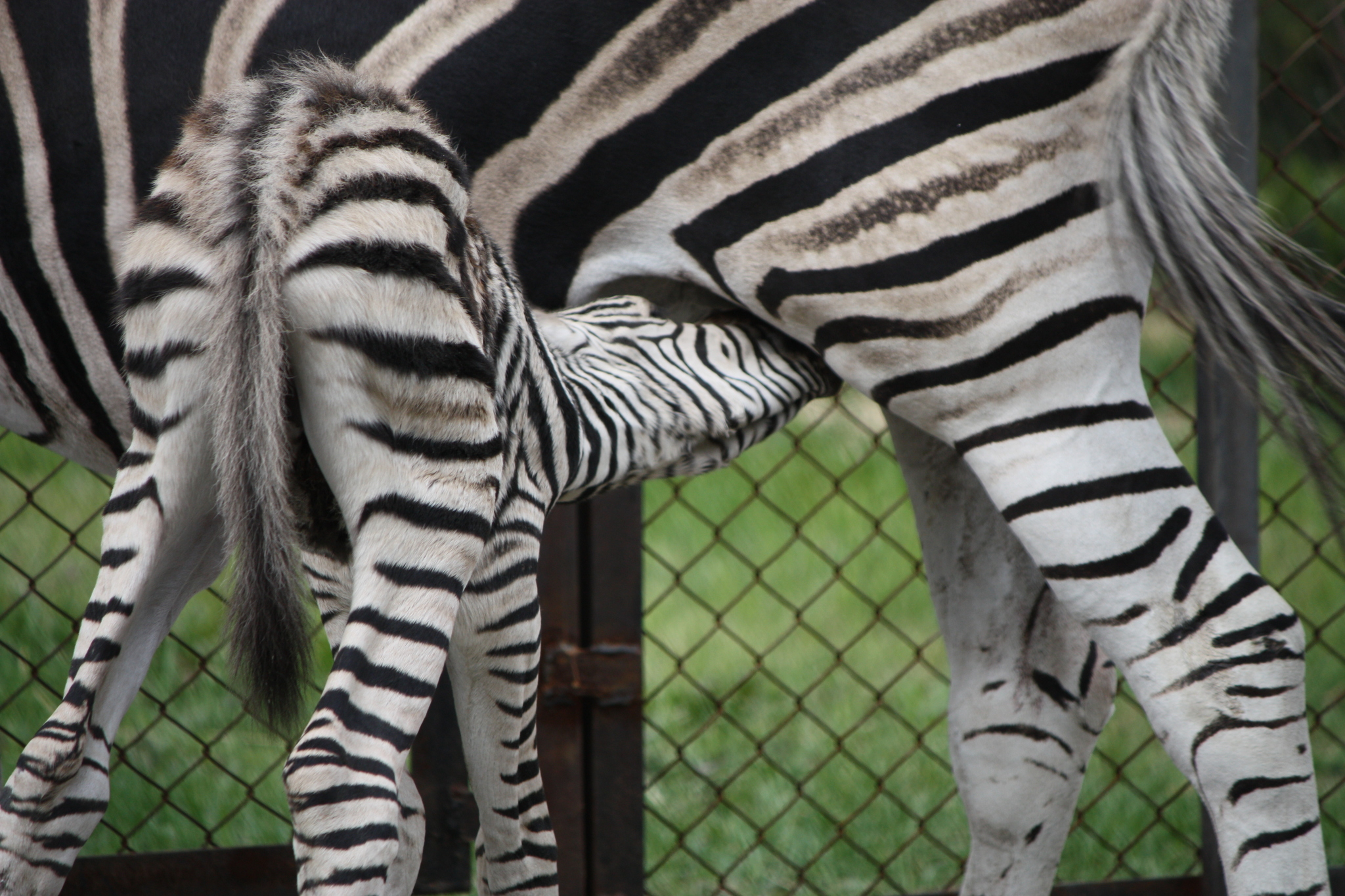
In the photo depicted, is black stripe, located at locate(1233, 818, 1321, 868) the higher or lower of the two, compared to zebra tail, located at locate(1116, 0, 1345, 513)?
lower

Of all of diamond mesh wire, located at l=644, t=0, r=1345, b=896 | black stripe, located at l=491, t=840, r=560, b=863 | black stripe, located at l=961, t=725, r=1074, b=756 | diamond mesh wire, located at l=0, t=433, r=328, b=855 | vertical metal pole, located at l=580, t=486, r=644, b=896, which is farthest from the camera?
diamond mesh wire, located at l=644, t=0, r=1345, b=896

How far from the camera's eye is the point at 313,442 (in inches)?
55.9

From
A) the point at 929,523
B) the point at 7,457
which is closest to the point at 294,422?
the point at 929,523

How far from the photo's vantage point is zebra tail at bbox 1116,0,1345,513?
1.90 meters

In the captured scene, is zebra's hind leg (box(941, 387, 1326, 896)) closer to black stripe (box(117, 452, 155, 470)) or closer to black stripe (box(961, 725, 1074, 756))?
black stripe (box(961, 725, 1074, 756))

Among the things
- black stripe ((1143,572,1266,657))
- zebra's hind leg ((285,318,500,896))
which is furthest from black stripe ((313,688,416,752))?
black stripe ((1143,572,1266,657))

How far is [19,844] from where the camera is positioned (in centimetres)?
150

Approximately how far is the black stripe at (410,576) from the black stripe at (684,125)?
2.53 ft

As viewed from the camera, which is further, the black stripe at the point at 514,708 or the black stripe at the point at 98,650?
the black stripe at the point at 514,708

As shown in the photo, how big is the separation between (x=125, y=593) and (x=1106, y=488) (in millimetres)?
1311

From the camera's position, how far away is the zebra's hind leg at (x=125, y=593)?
1417mm

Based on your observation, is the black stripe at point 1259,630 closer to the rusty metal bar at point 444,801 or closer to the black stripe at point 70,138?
the rusty metal bar at point 444,801

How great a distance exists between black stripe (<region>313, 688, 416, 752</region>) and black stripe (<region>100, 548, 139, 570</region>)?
0.30 meters

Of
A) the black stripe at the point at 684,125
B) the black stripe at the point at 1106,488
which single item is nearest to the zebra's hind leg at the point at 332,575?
the black stripe at the point at 684,125
